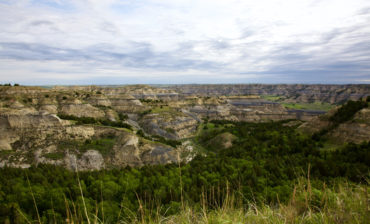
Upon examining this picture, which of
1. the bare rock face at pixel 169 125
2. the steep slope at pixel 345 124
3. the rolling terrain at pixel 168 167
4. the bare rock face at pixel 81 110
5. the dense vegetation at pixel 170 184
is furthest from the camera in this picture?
the bare rock face at pixel 169 125

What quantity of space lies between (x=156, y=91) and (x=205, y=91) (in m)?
64.6

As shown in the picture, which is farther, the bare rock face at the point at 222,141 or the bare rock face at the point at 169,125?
the bare rock face at the point at 169,125

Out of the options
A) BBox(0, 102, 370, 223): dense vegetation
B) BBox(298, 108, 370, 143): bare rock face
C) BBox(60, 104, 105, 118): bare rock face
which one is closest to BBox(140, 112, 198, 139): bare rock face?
BBox(60, 104, 105, 118): bare rock face

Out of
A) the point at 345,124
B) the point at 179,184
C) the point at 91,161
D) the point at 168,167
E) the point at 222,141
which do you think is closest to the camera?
the point at 179,184

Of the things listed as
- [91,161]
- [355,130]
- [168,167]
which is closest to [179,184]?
[168,167]

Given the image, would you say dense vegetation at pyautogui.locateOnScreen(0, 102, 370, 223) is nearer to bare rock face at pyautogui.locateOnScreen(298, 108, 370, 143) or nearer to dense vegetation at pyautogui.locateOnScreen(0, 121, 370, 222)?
dense vegetation at pyautogui.locateOnScreen(0, 121, 370, 222)

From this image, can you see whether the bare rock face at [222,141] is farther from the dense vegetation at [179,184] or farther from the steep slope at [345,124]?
the steep slope at [345,124]

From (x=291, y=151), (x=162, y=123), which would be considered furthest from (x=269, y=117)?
(x=291, y=151)

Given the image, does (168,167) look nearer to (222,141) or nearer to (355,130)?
(355,130)

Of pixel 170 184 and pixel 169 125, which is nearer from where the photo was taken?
pixel 170 184

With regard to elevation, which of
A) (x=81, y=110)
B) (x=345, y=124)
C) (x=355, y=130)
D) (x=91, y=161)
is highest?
(x=345, y=124)

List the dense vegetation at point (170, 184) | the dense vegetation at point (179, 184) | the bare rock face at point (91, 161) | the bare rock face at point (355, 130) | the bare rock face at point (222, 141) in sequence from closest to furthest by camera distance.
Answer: the dense vegetation at point (179, 184)
the dense vegetation at point (170, 184)
the bare rock face at point (355, 130)
the bare rock face at point (91, 161)
the bare rock face at point (222, 141)

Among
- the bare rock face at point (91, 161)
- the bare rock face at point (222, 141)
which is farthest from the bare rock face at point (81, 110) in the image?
the bare rock face at point (222, 141)

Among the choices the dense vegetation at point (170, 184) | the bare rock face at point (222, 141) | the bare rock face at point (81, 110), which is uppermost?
the bare rock face at point (81, 110)
